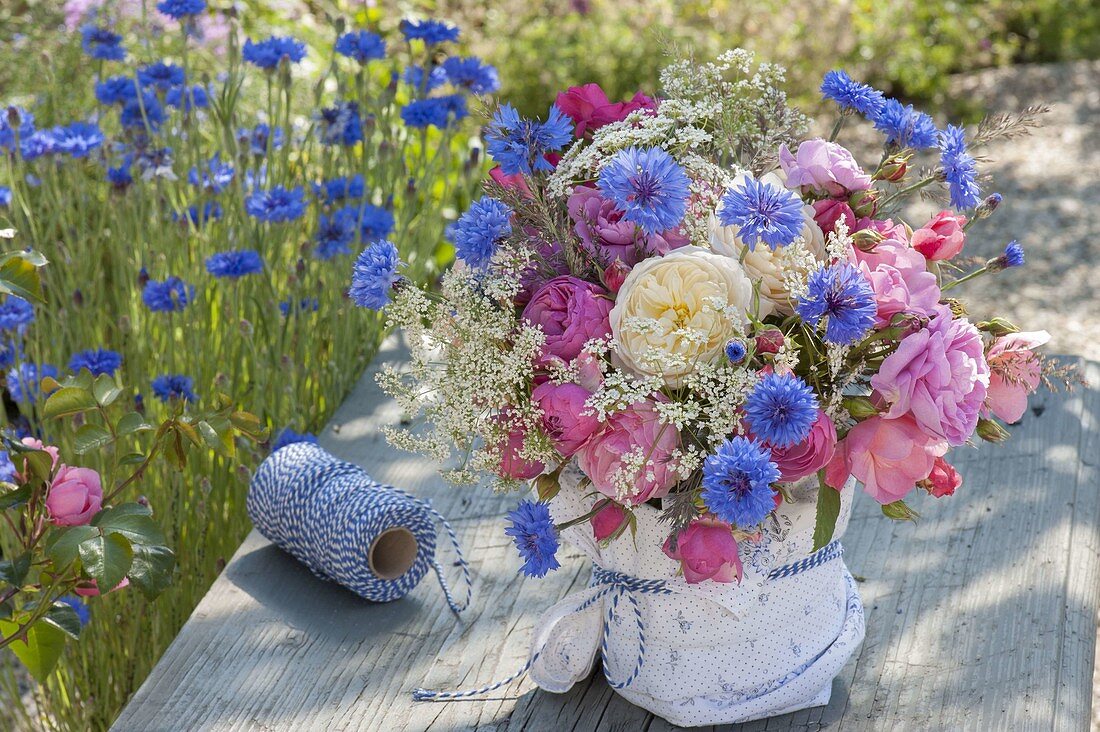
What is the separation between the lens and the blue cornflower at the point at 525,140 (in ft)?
3.87

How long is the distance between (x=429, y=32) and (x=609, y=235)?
144 centimetres

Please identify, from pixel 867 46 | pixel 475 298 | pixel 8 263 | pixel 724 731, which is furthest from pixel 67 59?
pixel 867 46

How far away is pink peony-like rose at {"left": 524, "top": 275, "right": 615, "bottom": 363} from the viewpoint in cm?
111

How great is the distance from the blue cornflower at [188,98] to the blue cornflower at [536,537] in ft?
5.00

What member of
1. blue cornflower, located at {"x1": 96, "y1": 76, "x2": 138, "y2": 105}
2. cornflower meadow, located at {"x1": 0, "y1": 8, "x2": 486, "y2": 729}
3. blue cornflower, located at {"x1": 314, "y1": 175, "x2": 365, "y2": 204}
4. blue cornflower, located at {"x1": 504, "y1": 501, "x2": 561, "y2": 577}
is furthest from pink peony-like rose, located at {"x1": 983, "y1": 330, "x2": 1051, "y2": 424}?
blue cornflower, located at {"x1": 96, "y1": 76, "x2": 138, "y2": 105}

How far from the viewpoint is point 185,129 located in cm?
235

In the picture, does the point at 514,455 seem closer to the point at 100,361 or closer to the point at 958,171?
the point at 958,171

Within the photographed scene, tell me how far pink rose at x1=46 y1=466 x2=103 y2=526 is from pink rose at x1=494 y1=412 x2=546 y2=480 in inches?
20.7

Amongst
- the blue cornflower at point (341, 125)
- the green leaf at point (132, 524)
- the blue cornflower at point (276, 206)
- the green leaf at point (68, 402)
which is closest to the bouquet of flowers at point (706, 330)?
the green leaf at point (132, 524)

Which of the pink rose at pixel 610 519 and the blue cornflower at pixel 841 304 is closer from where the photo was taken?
the blue cornflower at pixel 841 304

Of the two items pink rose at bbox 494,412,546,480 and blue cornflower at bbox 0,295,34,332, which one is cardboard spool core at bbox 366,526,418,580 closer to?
pink rose at bbox 494,412,546,480

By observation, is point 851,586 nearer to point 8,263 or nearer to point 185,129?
point 8,263

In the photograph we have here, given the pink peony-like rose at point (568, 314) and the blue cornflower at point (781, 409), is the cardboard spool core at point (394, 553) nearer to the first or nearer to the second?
the pink peony-like rose at point (568, 314)

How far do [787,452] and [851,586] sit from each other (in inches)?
17.1
